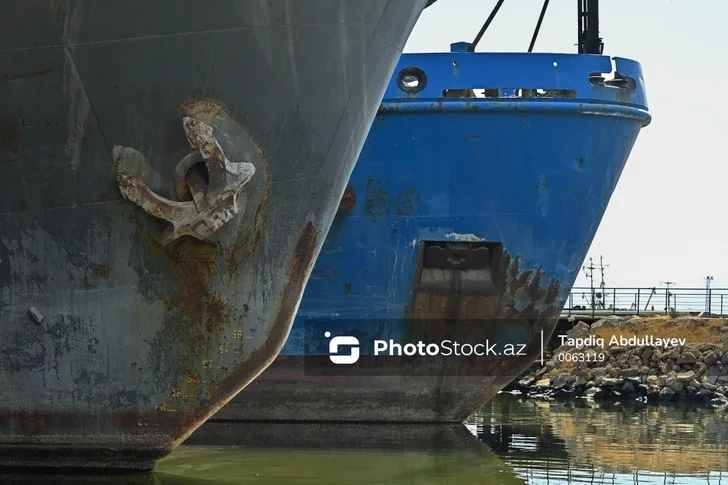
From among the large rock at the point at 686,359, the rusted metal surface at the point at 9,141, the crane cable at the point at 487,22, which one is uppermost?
the crane cable at the point at 487,22

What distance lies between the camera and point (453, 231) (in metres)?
11.4

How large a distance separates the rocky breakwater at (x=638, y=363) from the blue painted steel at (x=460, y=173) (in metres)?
6.01

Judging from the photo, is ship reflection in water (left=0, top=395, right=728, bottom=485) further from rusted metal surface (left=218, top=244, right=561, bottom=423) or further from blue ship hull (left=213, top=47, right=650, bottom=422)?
blue ship hull (left=213, top=47, right=650, bottom=422)

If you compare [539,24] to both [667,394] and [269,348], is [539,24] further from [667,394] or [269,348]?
[269,348]

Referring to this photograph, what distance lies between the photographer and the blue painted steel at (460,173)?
441 inches

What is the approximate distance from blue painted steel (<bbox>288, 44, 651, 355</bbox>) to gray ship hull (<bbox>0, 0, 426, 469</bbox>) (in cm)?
383

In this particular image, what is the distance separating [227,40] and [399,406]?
5771 millimetres

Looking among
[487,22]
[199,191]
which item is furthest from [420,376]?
[199,191]

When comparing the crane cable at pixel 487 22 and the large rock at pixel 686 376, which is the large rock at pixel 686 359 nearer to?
the large rock at pixel 686 376

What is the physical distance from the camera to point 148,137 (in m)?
6.77

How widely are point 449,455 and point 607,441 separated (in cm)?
209

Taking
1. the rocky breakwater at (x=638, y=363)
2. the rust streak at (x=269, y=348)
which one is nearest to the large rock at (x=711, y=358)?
the rocky breakwater at (x=638, y=363)

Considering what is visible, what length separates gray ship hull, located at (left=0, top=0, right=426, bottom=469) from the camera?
263 inches

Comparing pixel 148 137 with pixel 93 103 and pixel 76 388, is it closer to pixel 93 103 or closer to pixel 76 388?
pixel 93 103
